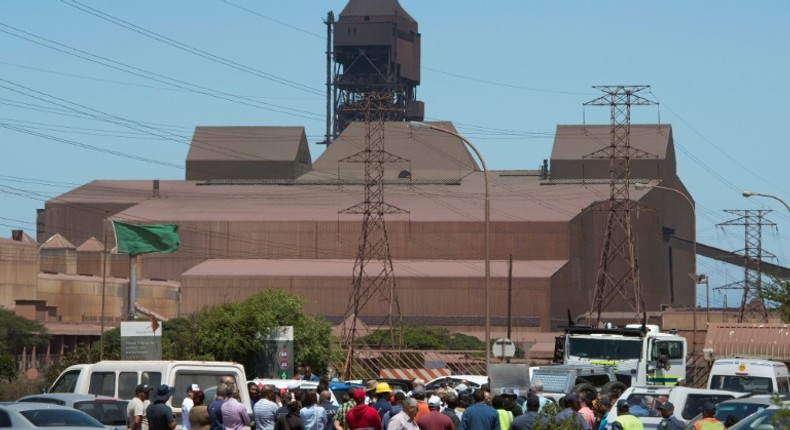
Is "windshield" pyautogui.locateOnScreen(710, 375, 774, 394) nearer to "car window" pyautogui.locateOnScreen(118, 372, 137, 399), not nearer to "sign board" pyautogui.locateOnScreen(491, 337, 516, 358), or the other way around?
"sign board" pyautogui.locateOnScreen(491, 337, 516, 358)

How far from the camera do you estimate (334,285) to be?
140 metres

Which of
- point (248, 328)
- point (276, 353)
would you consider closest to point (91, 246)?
point (248, 328)

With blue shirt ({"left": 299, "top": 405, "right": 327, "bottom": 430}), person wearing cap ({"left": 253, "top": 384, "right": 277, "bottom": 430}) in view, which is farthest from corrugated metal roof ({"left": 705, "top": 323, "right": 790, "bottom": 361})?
blue shirt ({"left": 299, "top": 405, "right": 327, "bottom": 430})

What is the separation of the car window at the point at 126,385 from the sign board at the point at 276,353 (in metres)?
26.3

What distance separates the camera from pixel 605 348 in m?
39.5

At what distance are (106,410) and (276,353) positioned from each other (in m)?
38.1

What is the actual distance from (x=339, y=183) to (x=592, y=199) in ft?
107

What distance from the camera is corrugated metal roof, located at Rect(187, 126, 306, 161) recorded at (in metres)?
184

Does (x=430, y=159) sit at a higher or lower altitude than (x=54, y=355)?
higher

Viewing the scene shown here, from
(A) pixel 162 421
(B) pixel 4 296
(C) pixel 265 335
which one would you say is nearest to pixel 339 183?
(B) pixel 4 296

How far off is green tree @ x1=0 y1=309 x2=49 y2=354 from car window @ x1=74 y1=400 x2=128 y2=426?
8528 cm

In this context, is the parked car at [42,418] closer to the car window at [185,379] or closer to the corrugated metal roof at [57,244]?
the car window at [185,379]

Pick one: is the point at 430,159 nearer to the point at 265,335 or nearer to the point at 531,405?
the point at 265,335

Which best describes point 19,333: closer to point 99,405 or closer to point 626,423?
point 99,405
